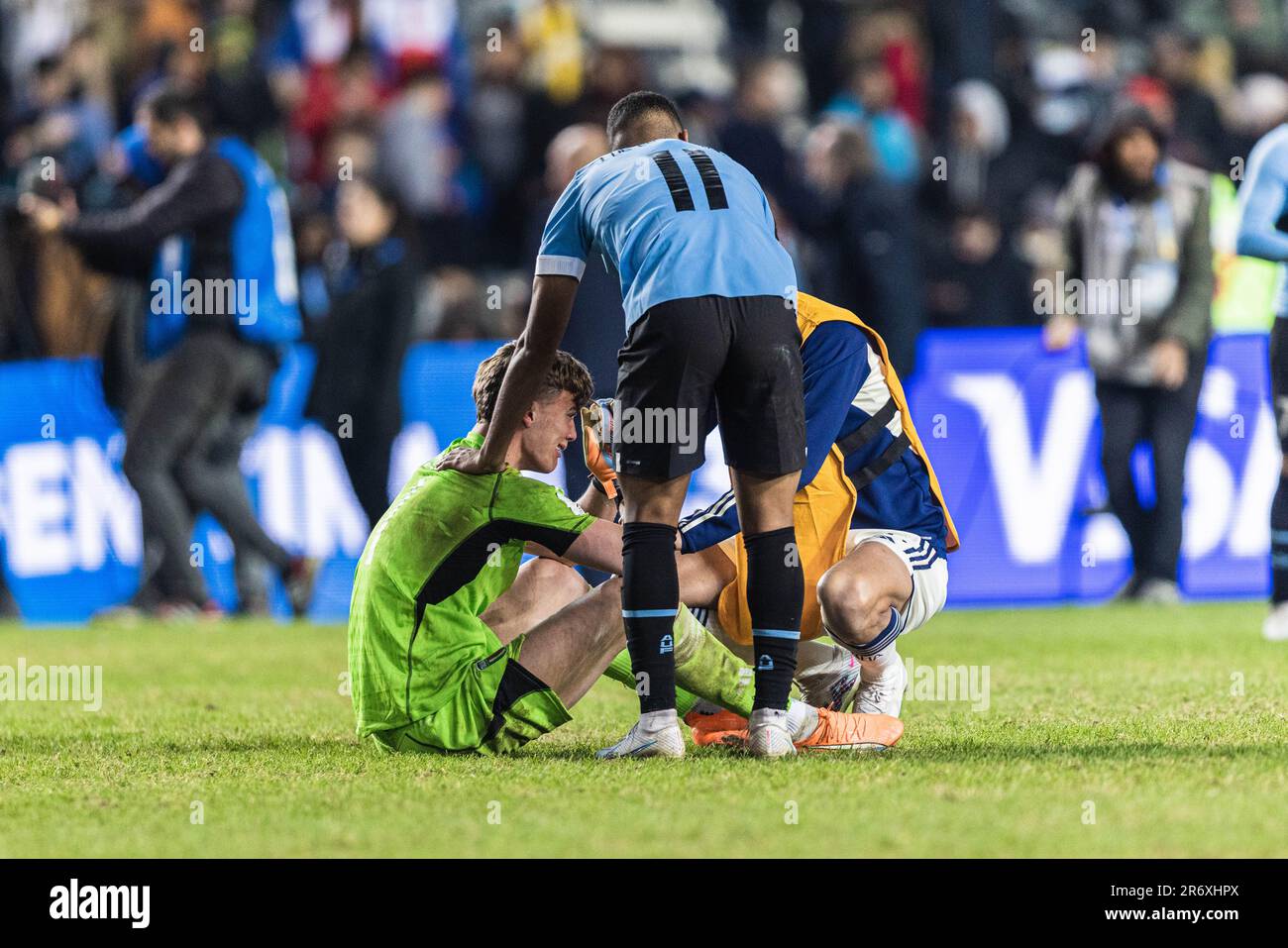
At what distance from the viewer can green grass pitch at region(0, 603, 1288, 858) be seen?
4.45 meters

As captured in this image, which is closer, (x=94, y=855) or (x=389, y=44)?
(x=94, y=855)

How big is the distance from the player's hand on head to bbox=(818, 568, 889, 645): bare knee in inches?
40.3

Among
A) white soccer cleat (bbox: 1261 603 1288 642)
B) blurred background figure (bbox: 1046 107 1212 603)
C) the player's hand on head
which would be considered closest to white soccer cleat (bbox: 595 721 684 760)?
the player's hand on head

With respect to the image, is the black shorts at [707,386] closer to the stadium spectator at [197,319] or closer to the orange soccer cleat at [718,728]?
the orange soccer cleat at [718,728]

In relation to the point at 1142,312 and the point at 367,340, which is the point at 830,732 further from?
the point at 367,340

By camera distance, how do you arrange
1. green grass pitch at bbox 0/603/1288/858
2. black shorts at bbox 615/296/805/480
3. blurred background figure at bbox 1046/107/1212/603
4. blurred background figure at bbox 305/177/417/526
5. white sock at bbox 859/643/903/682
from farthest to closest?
blurred background figure at bbox 305/177/417/526, blurred background figure at bbox 1046/107/1212/603, white sock at bbox 859/643/903/682, black shorts at bbox 615/296/805/480, green grass pitch at bbox 0/603/1288/858

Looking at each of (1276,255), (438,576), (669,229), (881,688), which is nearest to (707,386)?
(669,229)

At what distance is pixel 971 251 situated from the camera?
13719 millimetres

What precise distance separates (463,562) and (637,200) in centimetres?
117

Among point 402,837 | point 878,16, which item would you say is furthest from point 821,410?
point 878,16

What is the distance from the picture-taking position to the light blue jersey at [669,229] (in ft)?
17.8

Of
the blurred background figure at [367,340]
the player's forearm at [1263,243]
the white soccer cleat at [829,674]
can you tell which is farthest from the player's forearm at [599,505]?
the blurred background figure at [367,340]

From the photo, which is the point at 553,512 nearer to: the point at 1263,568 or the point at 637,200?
the point at 637,200

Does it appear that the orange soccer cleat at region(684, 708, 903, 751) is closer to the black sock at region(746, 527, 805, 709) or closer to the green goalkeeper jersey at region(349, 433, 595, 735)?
the black sock at region(746, 527, 805, 709)
